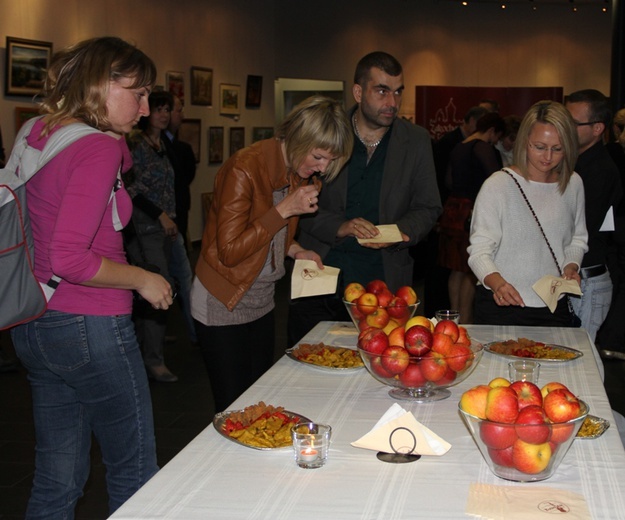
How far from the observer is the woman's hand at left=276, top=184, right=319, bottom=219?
2.88m

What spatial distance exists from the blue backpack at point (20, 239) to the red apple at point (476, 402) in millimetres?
1092

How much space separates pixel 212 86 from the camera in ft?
40.6

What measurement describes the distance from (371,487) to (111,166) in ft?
3.27

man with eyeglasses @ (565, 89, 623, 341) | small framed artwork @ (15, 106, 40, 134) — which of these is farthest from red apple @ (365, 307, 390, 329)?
small framed artwork @ (15, 106, 40, 134)

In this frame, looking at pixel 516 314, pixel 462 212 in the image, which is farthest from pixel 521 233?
pixel 462 212

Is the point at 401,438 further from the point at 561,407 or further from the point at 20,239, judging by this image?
the point at 20,239

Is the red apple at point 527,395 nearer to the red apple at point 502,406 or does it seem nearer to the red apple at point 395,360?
the red apple at point 502,406

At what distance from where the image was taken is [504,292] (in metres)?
3.04

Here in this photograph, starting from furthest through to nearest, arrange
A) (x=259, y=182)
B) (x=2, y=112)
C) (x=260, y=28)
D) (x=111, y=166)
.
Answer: (x=260, y=28) → (x=2, y=112) → (x=259, y=182) → (x=111, y=166)

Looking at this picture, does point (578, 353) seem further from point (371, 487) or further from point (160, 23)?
point (160, 23)

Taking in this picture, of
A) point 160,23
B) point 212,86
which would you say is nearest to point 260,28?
point 212,86

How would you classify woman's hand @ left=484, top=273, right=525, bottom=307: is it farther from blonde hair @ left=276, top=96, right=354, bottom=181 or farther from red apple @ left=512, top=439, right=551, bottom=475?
red apple @ left=512, top=439, right=551, bottom=475

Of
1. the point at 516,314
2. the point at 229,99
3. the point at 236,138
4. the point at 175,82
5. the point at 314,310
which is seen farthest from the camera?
the point at 236,138

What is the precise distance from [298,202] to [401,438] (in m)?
1.22
